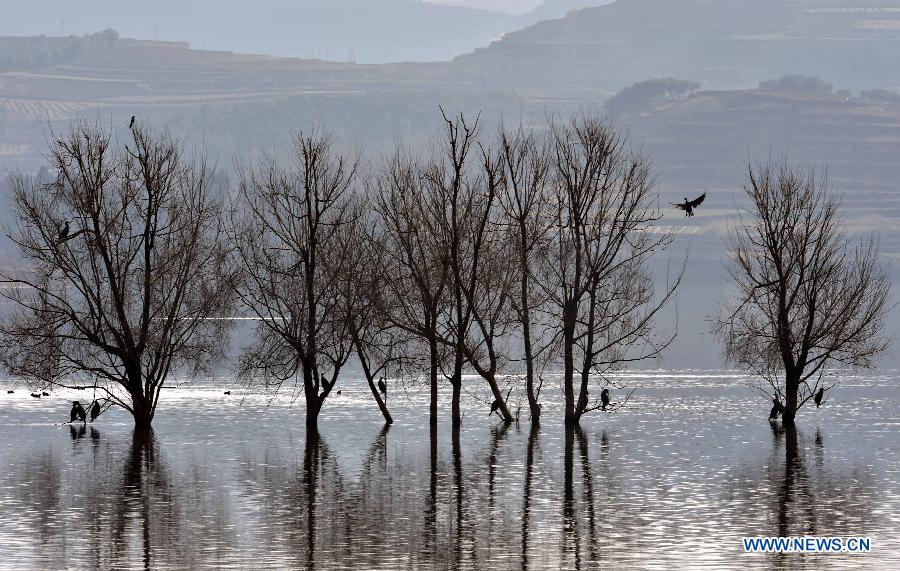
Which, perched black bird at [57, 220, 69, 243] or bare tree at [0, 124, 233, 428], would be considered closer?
perched black bird at [57, 220, 69, 243]

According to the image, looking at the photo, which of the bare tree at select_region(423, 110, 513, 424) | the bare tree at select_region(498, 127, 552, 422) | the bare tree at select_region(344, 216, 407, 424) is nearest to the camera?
the bare tree at select_region(423, 110, 513, 424)

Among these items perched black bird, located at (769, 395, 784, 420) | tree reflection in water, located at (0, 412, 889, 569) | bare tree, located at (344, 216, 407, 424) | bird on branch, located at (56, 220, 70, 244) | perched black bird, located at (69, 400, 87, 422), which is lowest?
perched black bird, located at (69, 400, 87, 422)

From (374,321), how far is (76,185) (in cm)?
1312

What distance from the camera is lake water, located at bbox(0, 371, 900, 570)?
27.4 meters

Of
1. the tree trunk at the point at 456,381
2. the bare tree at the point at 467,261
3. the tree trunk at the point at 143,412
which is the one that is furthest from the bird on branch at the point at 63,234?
the tree trunk at the point at 456,381

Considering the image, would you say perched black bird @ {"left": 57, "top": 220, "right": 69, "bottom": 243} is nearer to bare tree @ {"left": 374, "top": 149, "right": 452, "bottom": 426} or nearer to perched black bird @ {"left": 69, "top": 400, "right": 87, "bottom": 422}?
perched black bird @ {"left": 69, "top": 400, "right": 87, "bottom": 422}

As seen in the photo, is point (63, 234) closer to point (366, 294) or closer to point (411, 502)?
point (366, 294)

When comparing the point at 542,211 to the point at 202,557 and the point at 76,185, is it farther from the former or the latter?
the point at 202,557

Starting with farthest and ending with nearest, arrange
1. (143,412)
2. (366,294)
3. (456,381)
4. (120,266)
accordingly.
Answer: (143,412)
(120,266)
(366,294)
(456,381)

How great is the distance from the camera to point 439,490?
37.2 meters

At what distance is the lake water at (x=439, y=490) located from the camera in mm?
27406

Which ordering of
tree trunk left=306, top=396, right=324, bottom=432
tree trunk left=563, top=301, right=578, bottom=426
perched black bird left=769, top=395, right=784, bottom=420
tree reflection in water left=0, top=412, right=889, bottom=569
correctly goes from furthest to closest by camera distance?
perched black bird left=769, top=395, right=784, bottom=420
tree trunk left=306, top=396, right=324, bottom=432
tree trunk left=563, top=301, right=578, bottom=426
tree reflection in water left=0, top=412, right=889, bottom=569

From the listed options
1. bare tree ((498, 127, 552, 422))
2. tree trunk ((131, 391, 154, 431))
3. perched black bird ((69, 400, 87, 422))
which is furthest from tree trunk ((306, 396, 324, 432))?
perched black bird ((69, 400, 87, 422))

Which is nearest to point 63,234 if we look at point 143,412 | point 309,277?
point 143,412
